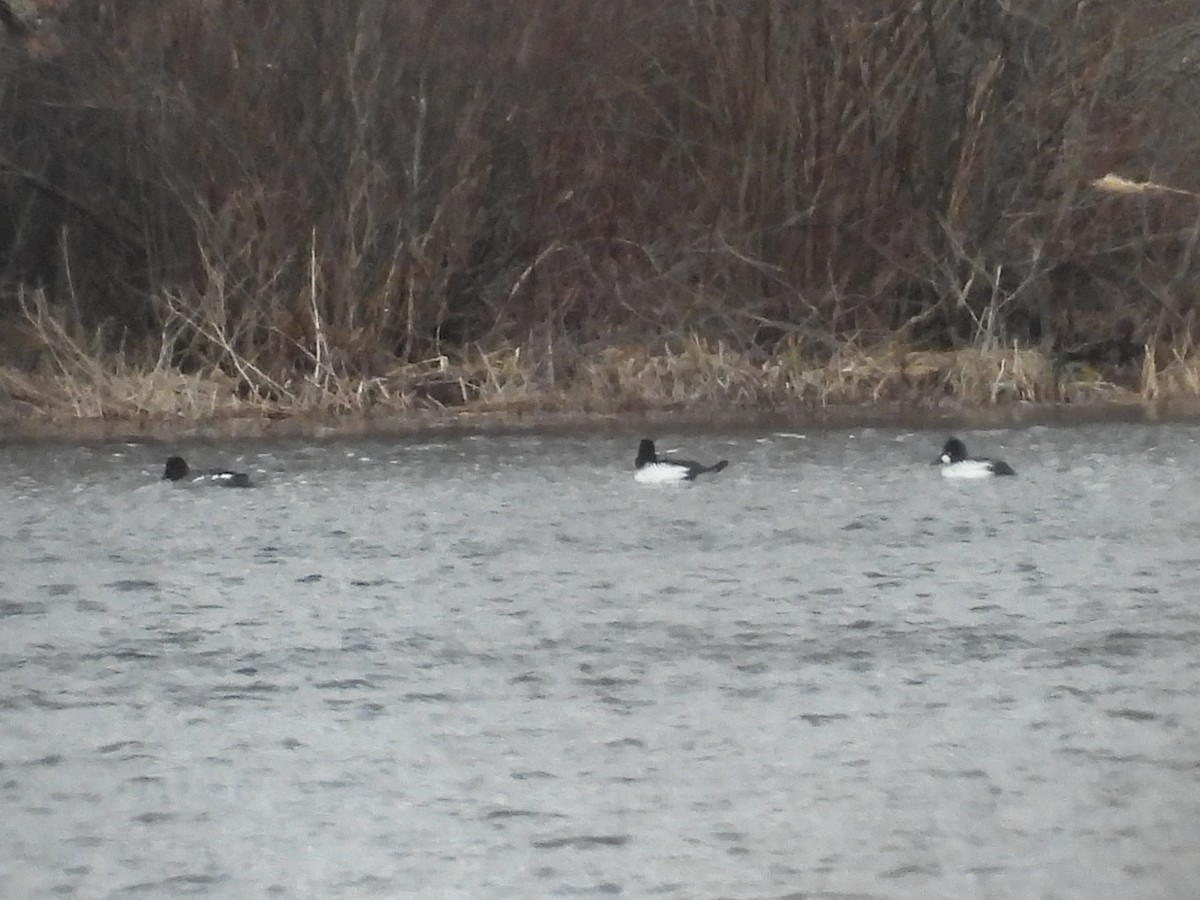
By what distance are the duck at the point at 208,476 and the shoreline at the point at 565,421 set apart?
2552 mm

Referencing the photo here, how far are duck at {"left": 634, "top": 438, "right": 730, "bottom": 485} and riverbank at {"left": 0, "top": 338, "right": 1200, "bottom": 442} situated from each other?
10.4 ft

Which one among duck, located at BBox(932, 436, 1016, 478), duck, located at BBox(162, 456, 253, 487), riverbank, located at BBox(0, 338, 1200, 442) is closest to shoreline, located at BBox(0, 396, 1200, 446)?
riverbank, located at BBox(0, 338, 1200, 442)

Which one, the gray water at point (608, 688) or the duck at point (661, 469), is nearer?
the gray water at point (608, 688)

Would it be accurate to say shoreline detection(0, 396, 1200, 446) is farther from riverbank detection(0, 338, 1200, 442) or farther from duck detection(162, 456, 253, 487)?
duck detection(162, 456, 253, 487)

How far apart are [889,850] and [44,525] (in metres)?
8.83

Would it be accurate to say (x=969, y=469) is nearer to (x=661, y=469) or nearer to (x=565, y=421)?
(x=661, y=469)

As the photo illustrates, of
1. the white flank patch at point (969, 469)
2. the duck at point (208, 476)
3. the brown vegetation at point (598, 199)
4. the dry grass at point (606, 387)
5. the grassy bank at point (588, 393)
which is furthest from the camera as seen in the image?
the brown vegetation at point (598, 199)

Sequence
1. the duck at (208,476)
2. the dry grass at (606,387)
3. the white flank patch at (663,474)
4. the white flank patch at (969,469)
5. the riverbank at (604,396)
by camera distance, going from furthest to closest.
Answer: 1. the dry grass at (606,387)
2. the riverbank at (604,396)
3. the duck at (208,476)
4. the white flank patch at (663,474)
5. the white flank patch at (969,469)

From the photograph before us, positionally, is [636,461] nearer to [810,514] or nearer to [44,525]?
[810,514]

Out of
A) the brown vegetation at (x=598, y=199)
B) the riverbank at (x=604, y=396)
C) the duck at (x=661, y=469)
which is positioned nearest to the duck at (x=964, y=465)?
the duck at (x=661, y=469)

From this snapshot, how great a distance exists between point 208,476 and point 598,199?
789 centimetres

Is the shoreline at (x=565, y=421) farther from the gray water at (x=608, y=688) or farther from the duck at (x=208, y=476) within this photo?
the gray water at (x=608, y=688)

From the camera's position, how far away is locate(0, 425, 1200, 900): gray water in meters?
6.69

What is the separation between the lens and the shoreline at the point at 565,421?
1895 centimetres
